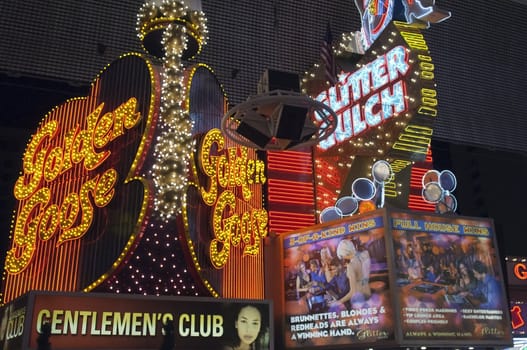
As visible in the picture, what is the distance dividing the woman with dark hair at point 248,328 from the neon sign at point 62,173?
3452 mm

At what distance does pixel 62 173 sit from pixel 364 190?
6861 mm

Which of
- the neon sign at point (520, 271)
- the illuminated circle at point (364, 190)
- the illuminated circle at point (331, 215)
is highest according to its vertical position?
the illuminated circle at point (364, 190)

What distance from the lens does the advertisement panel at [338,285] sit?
36.8 ft

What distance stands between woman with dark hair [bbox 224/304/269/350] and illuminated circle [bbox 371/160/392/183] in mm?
4295

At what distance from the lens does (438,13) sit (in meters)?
14.6

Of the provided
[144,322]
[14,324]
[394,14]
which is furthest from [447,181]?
[14,324]

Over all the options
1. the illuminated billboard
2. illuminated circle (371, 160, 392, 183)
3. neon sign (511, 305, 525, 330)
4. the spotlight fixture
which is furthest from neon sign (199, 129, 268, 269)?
neon sign (511, 305, 525, 330)

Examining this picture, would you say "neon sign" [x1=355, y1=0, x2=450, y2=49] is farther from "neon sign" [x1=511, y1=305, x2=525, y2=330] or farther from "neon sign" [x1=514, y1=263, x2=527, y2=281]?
"neon sign" [x1=511, y1=305, x2=525, y2=330]

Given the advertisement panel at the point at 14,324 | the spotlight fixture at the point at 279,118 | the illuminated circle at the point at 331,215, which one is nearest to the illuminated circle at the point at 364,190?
the illuminated circle at the point at 331,215

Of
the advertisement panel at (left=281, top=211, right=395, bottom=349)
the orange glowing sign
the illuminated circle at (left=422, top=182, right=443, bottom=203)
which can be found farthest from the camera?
the illuminated circle at (left=422, top=182, right=443, bottom=203)

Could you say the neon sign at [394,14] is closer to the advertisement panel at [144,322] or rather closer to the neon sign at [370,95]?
the neon sign at [370,95]

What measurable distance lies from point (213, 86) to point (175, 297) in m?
5.02

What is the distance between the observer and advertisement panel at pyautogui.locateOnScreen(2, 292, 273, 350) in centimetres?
978

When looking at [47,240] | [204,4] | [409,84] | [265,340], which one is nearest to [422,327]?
[265,340]
